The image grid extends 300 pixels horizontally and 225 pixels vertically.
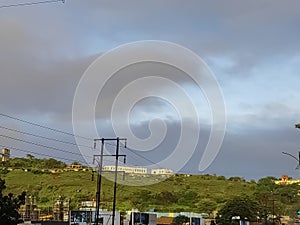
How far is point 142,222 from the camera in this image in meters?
102

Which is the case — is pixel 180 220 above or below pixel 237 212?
below

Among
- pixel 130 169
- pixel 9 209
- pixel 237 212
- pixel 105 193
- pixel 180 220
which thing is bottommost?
pixel 180 220

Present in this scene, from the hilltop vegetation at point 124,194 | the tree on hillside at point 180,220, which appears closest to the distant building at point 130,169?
the hilltop vegetation at point 124,194

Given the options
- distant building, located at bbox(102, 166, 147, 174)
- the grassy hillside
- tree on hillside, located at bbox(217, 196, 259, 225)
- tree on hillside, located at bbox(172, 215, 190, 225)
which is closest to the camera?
tree on hillside, located at bbox(217, 196, 259, 225)

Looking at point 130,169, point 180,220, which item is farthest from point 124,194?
point 180,220

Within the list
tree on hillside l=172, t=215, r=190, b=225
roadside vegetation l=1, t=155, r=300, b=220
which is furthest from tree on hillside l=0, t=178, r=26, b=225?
roadside vegetation l=1, t=155, r=300, b=220

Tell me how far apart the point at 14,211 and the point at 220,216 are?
291 feet

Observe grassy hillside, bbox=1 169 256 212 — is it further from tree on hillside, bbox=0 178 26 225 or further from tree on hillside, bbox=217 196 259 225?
tree on hillside, bbox=0 178 26 225

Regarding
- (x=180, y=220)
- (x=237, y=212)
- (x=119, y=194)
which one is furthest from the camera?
(x=119, y=194)

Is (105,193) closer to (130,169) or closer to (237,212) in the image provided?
(130,169)

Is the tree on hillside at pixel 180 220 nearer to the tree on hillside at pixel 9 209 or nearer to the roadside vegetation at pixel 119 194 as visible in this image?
the roadside vegetation at pixel 119 194

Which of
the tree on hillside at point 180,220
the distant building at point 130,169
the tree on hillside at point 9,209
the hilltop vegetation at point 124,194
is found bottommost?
the tree on hillside at point 180,220

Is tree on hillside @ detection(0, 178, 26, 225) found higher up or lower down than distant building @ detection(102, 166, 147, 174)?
lower down

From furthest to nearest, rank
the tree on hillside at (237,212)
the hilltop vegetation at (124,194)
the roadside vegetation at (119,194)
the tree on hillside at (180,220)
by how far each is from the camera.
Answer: the hilltop vegetation at (124,194), the roadside vegetation at (119,194), the tree on hillside at (180,220), the tree on hillside at (237,212)
